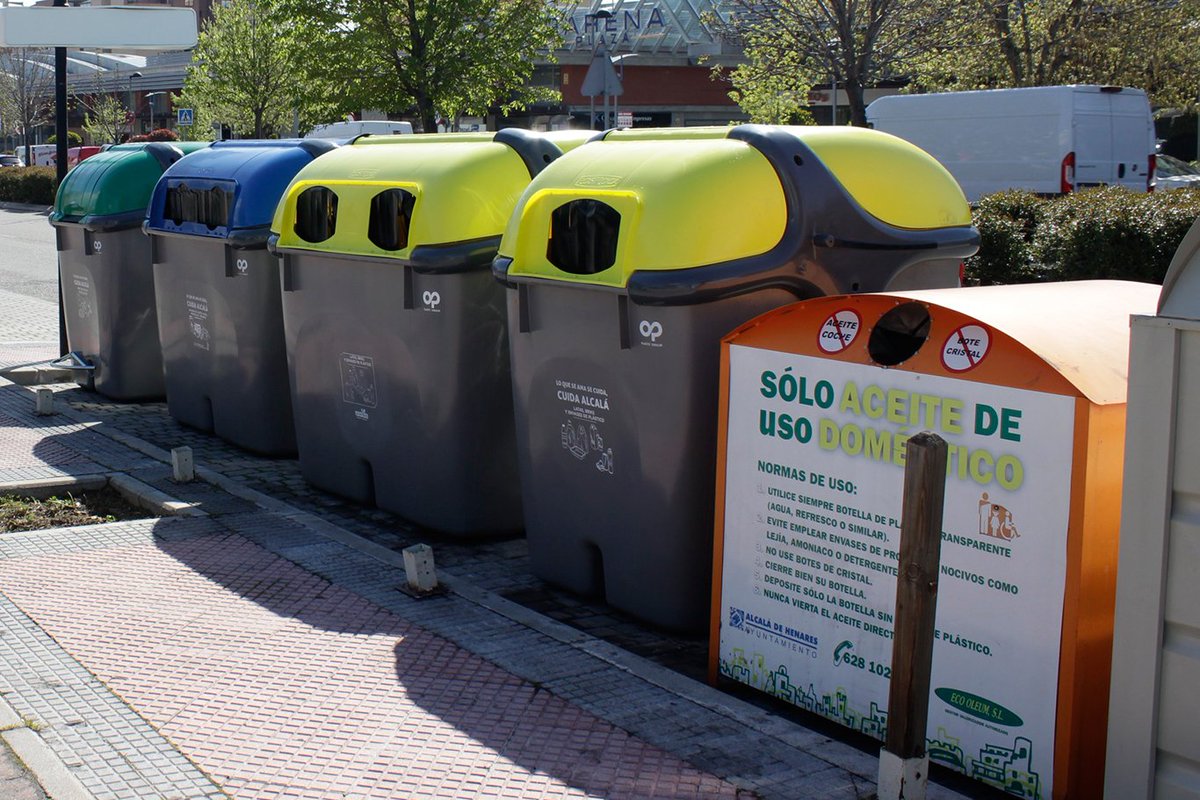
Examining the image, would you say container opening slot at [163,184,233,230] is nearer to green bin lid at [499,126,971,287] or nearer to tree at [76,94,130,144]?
green bin lid at [499,126,971,287]

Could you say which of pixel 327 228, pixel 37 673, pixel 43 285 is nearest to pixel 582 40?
pixel 43 285

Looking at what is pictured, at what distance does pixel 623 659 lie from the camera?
16.4 feet

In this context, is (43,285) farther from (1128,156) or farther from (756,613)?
(756,613)

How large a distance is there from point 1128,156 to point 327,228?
12.8 metres

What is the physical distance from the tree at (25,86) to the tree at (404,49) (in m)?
33.6

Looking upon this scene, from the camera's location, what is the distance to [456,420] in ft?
21.3

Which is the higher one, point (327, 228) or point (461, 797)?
point (327, 228)

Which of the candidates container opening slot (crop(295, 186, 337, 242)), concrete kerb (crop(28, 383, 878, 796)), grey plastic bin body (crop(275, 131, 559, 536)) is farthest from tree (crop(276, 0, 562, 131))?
concrete kerb (crop(28, 383, 878, 796))

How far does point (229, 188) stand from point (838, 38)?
476 inches

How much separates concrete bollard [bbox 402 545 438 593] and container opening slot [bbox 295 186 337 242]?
2.07m

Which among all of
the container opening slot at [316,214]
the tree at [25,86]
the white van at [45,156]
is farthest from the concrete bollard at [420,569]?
the tree at [25,86]

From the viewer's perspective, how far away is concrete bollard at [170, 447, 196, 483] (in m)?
7.55

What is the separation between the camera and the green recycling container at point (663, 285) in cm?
506

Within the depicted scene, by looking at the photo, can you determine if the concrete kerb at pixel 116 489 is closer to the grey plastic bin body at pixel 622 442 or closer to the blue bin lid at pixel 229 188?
the blue bin lid at pixel 229 188
